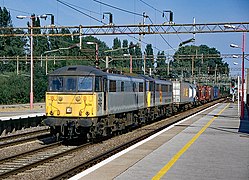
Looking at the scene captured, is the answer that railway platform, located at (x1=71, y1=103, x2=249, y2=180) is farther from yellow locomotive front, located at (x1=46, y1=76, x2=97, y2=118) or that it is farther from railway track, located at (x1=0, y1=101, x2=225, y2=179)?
yellow locomotive front, located at (x1=46, y1=76, x2=97, y2=118)

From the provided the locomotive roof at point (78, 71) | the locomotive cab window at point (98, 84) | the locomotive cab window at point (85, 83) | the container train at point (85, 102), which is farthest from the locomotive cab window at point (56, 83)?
the locomotive cab window at point (98, 84)

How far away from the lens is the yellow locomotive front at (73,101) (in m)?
18.3

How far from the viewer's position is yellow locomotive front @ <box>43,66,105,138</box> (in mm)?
18344

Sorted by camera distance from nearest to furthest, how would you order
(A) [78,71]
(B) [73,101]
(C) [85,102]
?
1. (C) [85,102]
2. (B) [73,101]
3. (A) [78,71]

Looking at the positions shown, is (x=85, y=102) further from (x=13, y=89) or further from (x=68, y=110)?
(x=13, y=89)

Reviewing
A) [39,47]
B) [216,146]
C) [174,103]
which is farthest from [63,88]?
[39,47]

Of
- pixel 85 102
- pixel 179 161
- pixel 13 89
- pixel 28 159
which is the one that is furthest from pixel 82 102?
pixel 13 89

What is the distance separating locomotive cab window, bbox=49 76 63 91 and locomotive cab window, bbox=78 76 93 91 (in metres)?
0.84

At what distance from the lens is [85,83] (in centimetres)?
1873

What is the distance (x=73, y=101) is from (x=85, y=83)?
0.90 metres

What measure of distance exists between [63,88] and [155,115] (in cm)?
1452

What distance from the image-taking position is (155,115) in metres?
32.5

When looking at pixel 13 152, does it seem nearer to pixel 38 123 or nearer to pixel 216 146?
pixel 216 146

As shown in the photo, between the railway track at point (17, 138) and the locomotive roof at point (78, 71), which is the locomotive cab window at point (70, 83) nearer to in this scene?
the locomotive roof at point (78, 71)
